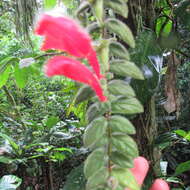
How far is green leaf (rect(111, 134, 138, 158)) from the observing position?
295mm

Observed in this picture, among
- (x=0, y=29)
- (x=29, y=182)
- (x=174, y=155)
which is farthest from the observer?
(x=0, y=29)

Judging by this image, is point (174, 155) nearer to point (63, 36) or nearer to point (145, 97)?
point (145, 97)

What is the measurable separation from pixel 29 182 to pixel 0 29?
279cm

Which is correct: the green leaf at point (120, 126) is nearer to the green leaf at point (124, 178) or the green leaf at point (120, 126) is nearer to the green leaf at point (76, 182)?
the green leaf at point (124, 178)

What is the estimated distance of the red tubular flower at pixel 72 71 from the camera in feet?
0.92

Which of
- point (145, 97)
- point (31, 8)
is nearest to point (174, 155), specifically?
point (31, 8)

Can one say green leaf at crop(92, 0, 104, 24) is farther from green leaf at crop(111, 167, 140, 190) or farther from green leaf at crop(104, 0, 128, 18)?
green leaf at crop(111, 167, 140, 190)

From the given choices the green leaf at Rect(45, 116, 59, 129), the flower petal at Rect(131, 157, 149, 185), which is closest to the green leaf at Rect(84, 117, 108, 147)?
the flower petal at Rect(131, 157, 149, 185)

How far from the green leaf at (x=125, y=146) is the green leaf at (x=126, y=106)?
0.03 meters

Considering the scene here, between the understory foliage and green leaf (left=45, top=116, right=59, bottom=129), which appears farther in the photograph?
green leaf (left=45, top=116, right=59, bottom=129)

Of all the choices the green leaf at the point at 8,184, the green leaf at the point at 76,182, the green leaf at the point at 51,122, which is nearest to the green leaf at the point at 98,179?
the green leaf at the point at 76,182

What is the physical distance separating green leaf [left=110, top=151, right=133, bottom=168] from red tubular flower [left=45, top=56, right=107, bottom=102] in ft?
0.20

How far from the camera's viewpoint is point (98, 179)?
284mm

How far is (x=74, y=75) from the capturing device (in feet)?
0.97
